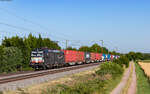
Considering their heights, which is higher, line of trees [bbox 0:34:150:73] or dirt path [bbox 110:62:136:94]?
line of trees [bbox 0:34:150:73]

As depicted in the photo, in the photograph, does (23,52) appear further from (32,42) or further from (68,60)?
(68,60)

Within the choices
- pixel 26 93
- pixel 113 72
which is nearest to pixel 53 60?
pixel 113 72

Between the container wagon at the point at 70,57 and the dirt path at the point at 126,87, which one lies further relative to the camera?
the container wagon at the point at 70,57

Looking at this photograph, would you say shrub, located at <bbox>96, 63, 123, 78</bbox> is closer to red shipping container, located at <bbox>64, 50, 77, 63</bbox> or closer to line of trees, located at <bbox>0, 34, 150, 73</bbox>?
line of trees, located at <bbox>0, 34, 150, 73</bbox>

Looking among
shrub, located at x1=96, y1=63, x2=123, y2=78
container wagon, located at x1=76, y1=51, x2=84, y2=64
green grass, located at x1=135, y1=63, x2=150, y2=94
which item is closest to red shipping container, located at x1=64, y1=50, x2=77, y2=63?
container wagon, located at x1=76, y1=51, x2=84, y2=64

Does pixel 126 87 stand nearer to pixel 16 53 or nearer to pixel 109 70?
pixel 109 70

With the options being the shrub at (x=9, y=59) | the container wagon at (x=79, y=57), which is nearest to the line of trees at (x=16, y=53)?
the shrub at (x=9, y=59)

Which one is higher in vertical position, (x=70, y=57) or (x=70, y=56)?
(x=70, y=56)

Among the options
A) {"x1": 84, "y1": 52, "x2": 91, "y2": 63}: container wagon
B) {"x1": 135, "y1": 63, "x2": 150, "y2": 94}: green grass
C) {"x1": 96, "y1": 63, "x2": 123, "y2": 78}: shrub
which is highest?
{"x1": 84, "y1": 52, "x2": 91, "y2": 63}: container wagon

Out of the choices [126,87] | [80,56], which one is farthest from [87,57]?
[126,87]

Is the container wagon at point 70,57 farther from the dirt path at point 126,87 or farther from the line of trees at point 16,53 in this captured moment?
the dirt path at point 126,87

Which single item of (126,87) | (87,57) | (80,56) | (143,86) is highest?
(80,56)

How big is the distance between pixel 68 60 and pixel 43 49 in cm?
1341

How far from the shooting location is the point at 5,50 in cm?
2986
